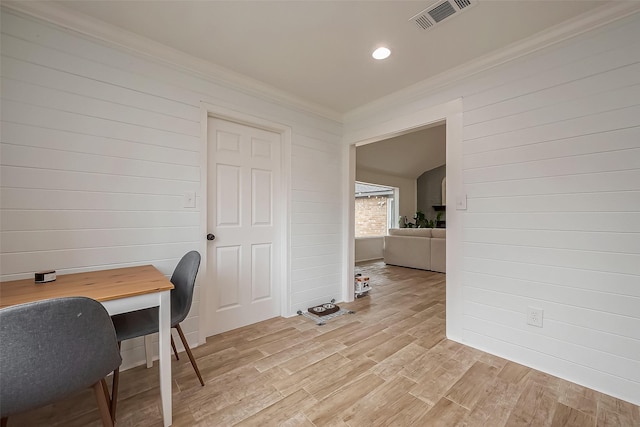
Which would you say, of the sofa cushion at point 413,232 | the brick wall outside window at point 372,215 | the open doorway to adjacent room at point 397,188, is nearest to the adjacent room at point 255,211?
the sofa cushion at point 413,232

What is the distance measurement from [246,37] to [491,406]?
2.97m

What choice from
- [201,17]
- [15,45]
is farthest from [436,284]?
[15,45]

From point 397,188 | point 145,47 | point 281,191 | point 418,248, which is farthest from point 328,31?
point 397,188

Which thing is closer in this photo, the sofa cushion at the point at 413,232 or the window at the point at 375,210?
the sofa cushion at the point at 413,232

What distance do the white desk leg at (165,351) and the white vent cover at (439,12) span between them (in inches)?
90.7

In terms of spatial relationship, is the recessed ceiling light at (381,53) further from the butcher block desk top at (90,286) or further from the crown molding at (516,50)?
the butcher block desk top at (90,286)

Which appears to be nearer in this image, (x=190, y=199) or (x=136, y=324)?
(x=136, y=324)

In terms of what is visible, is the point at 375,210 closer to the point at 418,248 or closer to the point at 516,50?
the point at 418,248

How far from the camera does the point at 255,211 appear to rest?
2.79 meters

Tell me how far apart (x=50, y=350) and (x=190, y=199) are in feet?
4.76

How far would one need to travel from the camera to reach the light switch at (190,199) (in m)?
2.22

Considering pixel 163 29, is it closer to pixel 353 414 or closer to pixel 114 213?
pixel 114 213

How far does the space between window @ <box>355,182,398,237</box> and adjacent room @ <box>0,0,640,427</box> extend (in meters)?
5.19

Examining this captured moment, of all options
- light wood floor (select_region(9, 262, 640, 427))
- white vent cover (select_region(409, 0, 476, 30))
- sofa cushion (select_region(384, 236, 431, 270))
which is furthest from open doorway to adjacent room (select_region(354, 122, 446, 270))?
light wood floor (select_region(9, 262, 640, 427))
